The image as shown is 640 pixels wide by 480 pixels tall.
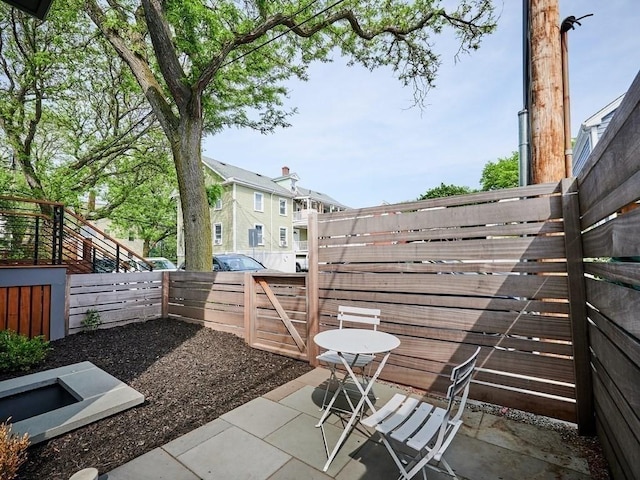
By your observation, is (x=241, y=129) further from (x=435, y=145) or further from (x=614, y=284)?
(x=614, y=284)

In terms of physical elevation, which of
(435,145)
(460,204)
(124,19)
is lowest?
(460,204)

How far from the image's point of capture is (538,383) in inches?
105

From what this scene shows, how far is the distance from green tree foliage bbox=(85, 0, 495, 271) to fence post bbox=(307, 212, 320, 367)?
3.39 metres

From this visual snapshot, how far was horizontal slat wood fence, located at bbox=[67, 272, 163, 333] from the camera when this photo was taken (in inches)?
213

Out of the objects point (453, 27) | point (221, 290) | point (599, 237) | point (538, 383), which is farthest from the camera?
point (453, 27)

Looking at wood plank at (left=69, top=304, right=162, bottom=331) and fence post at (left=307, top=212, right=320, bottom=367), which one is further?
wood plank at (left=69, top=304, right=162, bottom=331)

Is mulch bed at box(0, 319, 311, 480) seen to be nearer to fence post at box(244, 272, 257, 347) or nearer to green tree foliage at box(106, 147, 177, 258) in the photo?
fence post at box(244, 272, 257, 347)

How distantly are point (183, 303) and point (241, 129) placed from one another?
673cm

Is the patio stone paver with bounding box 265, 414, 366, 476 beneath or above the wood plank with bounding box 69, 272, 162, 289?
beneath

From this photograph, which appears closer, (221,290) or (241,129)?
(221,290)

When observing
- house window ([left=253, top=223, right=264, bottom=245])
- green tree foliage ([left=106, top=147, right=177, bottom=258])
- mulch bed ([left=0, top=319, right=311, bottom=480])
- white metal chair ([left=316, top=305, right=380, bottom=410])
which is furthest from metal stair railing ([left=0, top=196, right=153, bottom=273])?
white metal chair ([left=316, top=305, right=380, bottom=410])

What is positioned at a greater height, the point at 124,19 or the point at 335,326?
the point at 124,19

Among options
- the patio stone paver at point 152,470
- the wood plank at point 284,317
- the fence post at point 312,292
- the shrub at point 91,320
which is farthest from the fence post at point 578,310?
the shrub at point 91,320

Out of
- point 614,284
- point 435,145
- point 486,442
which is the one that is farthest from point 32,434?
point 435,145
